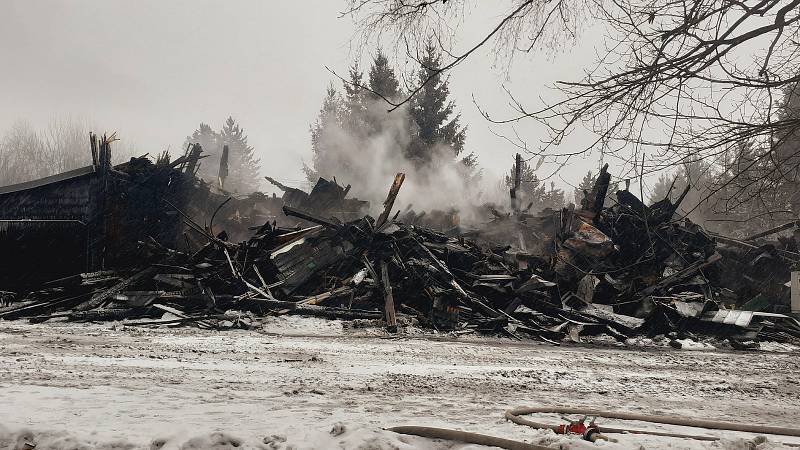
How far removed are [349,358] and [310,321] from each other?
10.8 feet

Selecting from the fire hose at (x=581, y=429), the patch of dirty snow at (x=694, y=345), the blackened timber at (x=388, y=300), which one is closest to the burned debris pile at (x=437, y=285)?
the blackened timber at (x=388, y=300)

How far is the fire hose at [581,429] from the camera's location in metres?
2.68

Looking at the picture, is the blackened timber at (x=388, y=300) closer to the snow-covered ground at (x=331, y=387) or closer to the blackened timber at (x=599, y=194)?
the snow-covered ground at (x=331, y=387)

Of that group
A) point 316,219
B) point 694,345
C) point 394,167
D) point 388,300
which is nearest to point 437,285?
point 388,300

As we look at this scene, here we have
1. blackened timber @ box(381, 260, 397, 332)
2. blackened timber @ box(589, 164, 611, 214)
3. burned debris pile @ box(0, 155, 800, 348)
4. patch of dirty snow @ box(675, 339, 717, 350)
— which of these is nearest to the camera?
patch of dirty snow @ box(675, 339, 717, 350)

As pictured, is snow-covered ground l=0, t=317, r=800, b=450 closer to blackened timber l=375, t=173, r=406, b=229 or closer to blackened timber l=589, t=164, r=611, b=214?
blackened timber l=375, t=173, r=406, b=229

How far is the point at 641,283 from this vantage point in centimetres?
1082

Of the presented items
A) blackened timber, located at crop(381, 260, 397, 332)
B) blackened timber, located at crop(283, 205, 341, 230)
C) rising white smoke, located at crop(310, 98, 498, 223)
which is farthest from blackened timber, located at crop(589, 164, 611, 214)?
rising white smoke, located at crop(310, 98, 498, 223)

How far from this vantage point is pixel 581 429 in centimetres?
Answer: 292

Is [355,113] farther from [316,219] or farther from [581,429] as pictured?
[581,429]

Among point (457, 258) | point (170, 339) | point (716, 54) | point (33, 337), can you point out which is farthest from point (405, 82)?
point (457, 258)

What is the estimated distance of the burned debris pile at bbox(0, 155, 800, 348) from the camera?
29.3 feet

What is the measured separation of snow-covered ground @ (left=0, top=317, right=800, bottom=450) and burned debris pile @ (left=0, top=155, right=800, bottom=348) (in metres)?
1.23

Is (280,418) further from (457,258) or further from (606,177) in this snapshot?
(606,177)
